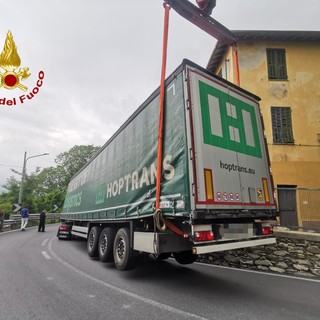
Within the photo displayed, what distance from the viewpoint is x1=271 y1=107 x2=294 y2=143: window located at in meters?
12.1

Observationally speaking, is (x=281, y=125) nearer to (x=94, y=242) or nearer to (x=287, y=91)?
(x=287, y=91)

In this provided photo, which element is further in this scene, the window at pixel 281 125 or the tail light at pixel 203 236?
the window at pixel 281 125

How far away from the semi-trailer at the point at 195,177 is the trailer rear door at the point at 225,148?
0.06 ft

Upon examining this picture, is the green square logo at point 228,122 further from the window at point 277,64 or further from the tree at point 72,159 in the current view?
the tree at point 72,159

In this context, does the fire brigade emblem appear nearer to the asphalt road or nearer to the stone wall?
the asphalt road

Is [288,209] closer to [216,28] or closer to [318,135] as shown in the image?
[318,135]

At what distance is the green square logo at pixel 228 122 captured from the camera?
4.68 meters

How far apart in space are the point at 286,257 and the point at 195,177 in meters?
4.46

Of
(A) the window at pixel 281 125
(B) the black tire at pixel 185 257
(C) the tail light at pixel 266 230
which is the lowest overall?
(B) the black tire at pixel 185 257

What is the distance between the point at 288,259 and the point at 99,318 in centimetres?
541

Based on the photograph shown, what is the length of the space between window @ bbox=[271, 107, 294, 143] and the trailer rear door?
710 centimetres

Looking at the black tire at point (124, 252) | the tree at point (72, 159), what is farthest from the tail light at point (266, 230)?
the tree at point (72, 159)

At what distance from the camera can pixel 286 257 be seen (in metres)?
6.79

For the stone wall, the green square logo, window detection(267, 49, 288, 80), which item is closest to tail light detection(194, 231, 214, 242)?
the green square logo
